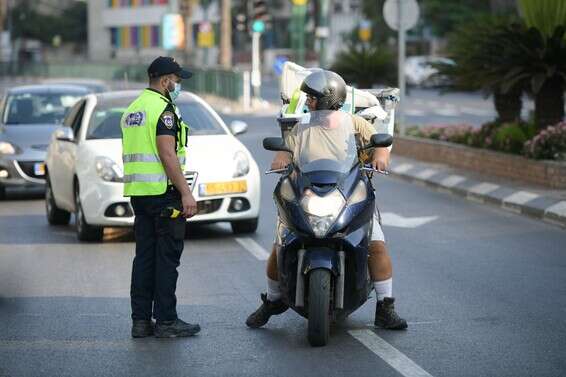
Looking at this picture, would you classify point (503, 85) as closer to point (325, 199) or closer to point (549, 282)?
point (549, 282)

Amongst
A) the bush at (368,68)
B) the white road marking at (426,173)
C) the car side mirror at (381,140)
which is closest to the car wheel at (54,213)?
the white road marking at (426,173)

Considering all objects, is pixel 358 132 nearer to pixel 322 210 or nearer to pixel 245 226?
pixel 322 210

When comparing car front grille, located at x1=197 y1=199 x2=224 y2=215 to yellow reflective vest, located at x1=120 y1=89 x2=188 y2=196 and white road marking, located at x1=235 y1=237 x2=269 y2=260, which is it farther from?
yellow reflective vest, located at x1=120 y1=89 x2=188 y2=196

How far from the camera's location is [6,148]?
64.3ft

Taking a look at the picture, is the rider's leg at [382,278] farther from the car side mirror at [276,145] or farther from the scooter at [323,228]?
the car side mirror at [276,145]

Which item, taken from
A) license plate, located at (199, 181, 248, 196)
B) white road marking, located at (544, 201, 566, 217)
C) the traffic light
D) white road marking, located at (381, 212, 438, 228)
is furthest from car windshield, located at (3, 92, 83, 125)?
the traffic light

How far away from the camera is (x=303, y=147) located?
8688mm

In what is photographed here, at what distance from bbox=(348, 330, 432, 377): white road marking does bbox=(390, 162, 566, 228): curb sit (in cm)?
664

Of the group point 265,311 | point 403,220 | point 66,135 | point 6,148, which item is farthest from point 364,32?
point 265,311

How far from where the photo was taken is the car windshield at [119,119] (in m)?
15.0

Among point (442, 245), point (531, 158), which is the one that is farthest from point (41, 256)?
point (531, 158)

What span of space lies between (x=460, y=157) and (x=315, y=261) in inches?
522

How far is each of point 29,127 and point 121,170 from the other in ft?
21.2

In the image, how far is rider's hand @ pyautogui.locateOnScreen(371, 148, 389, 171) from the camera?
8.91 m
